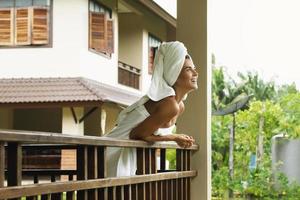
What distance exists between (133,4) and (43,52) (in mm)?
2428

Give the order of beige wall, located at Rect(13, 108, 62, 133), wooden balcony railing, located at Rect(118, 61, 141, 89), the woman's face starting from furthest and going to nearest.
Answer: wooden balcony railing, located at Rect(118, 61, 141, 89) < beige wall, located at Rect(13, 108, 62, 133) < the woman's face

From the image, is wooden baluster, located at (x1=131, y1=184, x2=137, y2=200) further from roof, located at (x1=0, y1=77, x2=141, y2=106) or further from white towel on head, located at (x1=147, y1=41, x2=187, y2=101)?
roof, located at (x1=0, y1=77, x2=141, y2=106)

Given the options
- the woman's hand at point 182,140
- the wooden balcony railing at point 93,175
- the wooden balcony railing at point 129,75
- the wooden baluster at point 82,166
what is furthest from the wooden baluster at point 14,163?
the wooden balcony railing at point 129,75

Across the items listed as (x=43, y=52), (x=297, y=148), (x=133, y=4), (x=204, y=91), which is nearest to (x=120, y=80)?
(x=133, y=4)

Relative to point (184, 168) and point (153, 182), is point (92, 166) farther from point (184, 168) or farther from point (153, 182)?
point (184, 168)

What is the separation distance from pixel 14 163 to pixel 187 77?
141cm

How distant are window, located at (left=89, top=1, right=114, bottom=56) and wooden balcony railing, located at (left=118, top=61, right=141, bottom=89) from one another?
109 cm

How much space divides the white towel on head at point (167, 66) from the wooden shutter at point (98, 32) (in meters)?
9.43

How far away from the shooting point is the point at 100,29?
40.6 feet

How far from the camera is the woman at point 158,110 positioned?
100 inches

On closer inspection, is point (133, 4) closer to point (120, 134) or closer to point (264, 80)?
point (264, 80)

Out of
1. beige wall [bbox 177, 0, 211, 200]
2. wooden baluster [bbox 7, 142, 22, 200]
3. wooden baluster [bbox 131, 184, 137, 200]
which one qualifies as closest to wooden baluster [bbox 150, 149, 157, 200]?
wooden baluster [bbox 131, 184, 137, 200]

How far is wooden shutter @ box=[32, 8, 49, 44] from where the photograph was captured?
1175 cm

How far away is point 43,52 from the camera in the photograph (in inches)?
468
